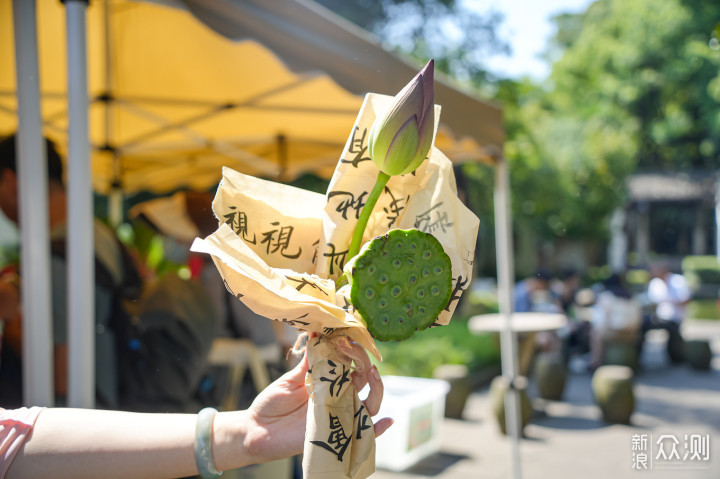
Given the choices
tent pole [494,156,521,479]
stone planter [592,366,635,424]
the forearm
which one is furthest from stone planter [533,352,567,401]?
the forearm

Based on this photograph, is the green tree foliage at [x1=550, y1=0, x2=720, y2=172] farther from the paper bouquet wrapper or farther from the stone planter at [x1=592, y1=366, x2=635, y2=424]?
the paper bouquet wrapper

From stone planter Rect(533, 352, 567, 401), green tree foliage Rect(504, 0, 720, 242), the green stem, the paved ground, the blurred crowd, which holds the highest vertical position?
green tree foliage Rect(504, 0, 720, 242)

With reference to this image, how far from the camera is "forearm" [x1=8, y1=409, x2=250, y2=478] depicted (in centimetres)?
98

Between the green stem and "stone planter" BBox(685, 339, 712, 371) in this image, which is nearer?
the green stem

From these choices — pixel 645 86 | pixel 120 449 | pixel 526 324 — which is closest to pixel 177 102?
pixel 120 449

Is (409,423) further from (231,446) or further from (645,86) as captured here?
(645,86)

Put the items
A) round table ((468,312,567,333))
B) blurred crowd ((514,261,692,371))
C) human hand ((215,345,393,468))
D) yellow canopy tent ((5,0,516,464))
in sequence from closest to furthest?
human hand ((215,345,393,468))
yellow canopy tent ((5,0,516,464))
round table ((468,312,567,333))
blurred crowd ((514,261,692,371))

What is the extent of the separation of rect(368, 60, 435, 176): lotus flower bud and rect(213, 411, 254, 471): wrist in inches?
20.0

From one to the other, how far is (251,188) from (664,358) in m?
10.0

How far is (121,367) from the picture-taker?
2.57 m

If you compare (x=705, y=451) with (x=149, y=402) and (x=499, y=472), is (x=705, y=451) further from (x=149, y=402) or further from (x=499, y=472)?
(x=149, y=402)

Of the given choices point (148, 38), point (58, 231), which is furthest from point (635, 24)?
point (58, 231)

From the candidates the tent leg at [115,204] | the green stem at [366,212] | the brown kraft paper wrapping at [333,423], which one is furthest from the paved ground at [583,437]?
the tent leg at [115,204]

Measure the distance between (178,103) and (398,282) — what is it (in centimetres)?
391
